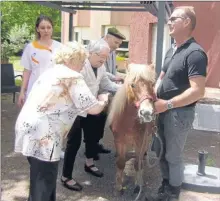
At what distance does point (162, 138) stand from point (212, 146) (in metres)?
2.45

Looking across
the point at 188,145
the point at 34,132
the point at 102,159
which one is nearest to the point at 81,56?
the point at 34,132

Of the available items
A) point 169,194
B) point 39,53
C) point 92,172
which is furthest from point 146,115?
point 92,172

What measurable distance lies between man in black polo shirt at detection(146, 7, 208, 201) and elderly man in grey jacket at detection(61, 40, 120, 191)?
59 centimetres

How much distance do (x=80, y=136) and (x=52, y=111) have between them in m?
1.13

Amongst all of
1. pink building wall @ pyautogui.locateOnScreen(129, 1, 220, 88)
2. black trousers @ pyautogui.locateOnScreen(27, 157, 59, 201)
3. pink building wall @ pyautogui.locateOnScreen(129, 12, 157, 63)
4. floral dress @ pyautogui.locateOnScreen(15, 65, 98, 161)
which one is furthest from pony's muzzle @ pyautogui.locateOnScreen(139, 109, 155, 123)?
pink building wall @ pyautogui.locateOnScreen(129, 12, 157, 63)

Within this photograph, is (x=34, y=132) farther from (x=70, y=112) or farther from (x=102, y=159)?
(x=102, y=159)

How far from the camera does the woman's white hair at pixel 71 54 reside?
233 cm

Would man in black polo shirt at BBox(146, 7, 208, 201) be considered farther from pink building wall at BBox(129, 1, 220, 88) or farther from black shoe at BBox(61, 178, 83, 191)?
pink building wall at BBox(129, 1, 220, 88)

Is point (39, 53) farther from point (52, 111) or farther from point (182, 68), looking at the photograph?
point (182, 68)

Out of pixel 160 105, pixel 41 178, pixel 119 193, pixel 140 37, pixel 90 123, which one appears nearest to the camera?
pixel 41 178

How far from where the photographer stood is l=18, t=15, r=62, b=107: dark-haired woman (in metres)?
3.36

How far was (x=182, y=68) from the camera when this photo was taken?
8.99ft

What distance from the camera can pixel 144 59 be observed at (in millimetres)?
13414

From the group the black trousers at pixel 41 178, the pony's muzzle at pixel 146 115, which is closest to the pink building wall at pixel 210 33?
the pony's muzzle at pixel 146 115
